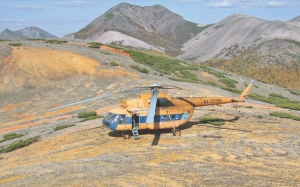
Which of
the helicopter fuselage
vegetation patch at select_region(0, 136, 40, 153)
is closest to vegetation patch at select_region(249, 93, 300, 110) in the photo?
the helicopter fuselage

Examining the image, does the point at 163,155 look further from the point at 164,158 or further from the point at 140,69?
the point at 140,69

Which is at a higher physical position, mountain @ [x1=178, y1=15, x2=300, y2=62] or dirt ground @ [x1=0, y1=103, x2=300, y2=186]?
mountain @ [x1=178, y1=15, x2=300, y2=62]

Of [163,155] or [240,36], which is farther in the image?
[240,36]

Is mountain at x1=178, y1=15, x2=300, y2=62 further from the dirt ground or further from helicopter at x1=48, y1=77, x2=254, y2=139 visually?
helicopter at x1=48, y1=77, x2=254, y2=139

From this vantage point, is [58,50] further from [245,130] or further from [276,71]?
[276,71]

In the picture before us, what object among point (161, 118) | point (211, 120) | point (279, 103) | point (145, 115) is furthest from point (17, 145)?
point (279, 103)

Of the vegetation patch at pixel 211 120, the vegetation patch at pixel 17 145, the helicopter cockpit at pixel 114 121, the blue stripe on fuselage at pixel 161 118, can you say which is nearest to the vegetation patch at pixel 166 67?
the vegetation patch at pixel 211 120
